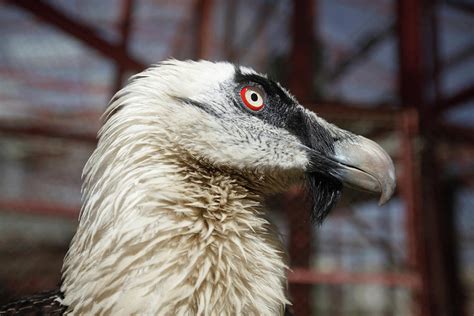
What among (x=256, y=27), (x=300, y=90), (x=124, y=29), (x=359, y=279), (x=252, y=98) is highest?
(x=256, y=27)

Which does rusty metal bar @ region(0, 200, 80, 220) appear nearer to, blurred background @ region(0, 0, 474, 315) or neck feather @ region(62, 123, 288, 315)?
blurred background @ region(0, 0, 474, 315)

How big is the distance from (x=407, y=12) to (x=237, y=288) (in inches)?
113

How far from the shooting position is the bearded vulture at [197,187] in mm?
1395

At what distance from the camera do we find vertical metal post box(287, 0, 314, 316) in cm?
324

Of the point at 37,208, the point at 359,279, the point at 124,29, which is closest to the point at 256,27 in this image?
the point at 124,29

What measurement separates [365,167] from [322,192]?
25cm

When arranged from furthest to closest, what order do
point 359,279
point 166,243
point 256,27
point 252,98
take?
point 256,27, point 359,279, point 252,98, point 166,243

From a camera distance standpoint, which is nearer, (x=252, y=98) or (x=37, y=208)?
(x=252, y=98)

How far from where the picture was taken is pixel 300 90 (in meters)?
3.63

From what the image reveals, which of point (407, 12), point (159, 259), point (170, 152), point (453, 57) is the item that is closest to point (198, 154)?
point (170, 152)

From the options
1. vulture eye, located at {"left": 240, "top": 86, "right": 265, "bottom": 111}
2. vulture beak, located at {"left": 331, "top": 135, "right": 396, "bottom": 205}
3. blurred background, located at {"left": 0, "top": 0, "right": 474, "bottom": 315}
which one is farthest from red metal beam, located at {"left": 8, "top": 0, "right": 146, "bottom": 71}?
vulture beak, located at {"left": 331, "top": 135, "right": 396, "bottom": 205}

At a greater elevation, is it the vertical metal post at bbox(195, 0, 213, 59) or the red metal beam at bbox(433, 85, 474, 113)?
the vertical metal post at bbox(195, 0, 213, 59)

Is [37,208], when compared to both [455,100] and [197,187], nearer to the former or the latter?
[197,187]

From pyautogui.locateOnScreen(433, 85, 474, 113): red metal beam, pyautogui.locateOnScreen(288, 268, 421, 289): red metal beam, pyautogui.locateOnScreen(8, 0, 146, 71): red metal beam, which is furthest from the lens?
pyautogui.locateOnScreen(433, 85, 474, 113): red metal beam
